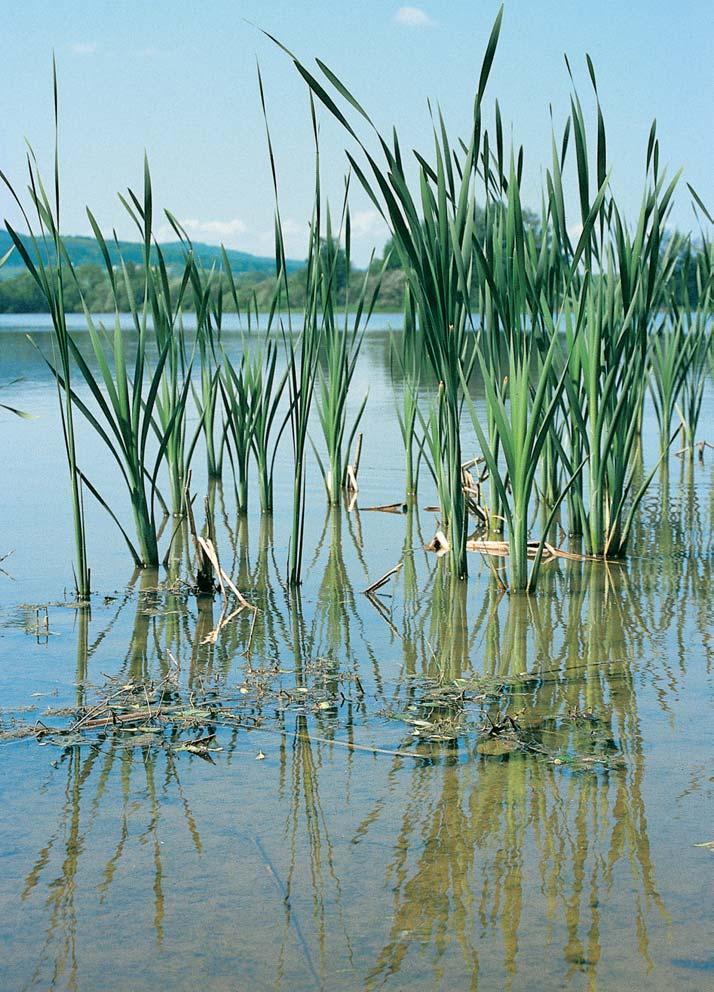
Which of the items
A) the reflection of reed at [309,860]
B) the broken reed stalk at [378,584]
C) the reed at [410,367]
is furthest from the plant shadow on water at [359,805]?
the reed at [410,367]

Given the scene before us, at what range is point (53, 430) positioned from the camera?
7.44 meters

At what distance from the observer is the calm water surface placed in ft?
4.42

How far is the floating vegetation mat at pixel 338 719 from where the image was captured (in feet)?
6.41

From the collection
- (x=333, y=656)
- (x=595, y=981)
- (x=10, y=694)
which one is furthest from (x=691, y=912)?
(x=10, y=694)

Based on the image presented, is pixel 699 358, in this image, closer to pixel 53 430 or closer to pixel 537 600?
pixel 537 600

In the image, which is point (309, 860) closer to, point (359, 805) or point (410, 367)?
point (359, 805)

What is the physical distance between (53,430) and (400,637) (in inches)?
207

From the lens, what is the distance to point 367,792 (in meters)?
1.77

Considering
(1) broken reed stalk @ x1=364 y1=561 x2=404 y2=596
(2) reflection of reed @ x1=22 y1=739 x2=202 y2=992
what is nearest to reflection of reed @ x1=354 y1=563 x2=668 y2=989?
(2) reflection of reed @ x1=22 y1=739 x2=202 y2=992

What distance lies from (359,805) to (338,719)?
0.38 meters

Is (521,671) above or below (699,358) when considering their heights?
below

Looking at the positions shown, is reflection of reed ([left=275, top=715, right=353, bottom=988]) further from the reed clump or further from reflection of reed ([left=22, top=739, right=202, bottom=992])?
the reed clump

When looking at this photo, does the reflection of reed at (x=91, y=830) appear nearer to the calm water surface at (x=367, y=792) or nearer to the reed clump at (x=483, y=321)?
the calm water surface at (x=367, y=792)

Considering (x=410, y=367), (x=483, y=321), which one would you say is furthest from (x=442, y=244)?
(x=410, y=367)
